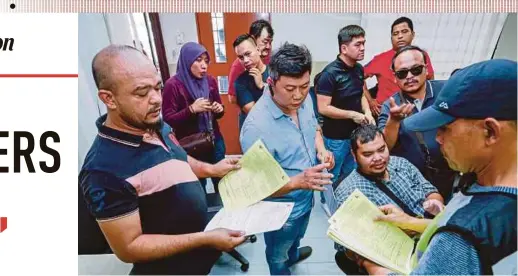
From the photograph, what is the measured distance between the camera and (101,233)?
196cm

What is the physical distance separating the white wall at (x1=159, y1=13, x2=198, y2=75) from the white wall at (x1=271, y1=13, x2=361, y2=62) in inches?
12.2

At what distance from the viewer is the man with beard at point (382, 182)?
6.57ft

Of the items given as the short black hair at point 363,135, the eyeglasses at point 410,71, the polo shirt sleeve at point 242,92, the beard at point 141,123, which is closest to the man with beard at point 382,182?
the short black hair at point 363,135

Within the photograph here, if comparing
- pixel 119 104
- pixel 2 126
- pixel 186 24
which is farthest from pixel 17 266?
pixel 186 24

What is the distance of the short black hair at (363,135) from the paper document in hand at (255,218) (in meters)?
0.34

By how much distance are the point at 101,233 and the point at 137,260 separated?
0.17 metres

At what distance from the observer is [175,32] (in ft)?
6.54

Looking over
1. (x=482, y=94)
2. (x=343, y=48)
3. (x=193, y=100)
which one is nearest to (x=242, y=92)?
(x=193, y=100)

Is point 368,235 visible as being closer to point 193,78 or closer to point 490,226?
point 490,226

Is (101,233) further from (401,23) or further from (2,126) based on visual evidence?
(401,23)

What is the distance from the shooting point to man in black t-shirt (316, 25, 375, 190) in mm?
2014

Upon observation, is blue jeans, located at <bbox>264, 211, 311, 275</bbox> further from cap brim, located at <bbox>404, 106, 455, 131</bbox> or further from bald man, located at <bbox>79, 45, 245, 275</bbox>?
cap brim, located at <bbox>404, 106, 455, 131</bbox>

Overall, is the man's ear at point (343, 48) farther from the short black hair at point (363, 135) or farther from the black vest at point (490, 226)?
the black vest at point (490, 226)

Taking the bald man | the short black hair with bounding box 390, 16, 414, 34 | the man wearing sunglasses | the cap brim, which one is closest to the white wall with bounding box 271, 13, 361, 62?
the short black hair with bounding box 390, 16, 414, 34
